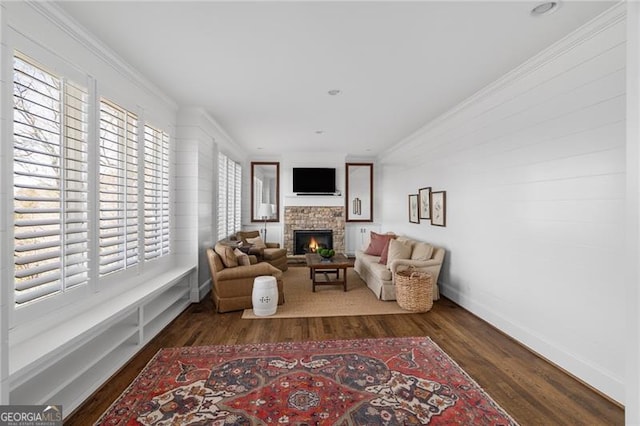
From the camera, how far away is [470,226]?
3910 mm

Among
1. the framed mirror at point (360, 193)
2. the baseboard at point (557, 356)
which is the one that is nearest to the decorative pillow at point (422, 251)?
the baseboard at point (557, 356)

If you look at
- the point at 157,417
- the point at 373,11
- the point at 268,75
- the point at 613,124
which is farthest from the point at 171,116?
the point at 613,124

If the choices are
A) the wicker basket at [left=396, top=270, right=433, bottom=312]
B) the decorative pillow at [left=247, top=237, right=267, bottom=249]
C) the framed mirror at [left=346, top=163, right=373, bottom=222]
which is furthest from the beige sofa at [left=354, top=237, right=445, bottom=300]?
the framed mirror at [left=346, top=163, right=373, bottom=222]

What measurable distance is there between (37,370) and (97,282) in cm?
94

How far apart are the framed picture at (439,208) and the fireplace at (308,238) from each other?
10.4ft

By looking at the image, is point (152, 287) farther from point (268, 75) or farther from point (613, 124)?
point (613, 124)

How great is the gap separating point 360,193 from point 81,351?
6.57m

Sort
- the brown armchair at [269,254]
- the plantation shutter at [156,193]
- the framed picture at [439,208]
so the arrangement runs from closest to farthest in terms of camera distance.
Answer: the plantation shutter at [156,193] → the framed picture at [439,208] → the brown armchair at [269,254]

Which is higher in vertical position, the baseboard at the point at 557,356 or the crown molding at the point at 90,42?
the crown molding at the point at 90,42

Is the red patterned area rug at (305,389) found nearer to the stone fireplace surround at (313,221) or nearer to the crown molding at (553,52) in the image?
the crown molding at (553,52)

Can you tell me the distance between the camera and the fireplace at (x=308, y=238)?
24.8 feet

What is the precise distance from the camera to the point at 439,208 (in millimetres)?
4688

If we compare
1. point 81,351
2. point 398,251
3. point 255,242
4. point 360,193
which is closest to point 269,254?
point 255,242

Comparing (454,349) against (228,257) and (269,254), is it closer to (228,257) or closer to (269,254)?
(228,257)
